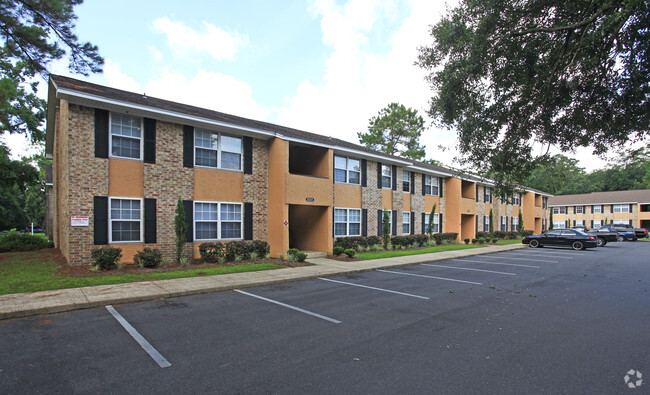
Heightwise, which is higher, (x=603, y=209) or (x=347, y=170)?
(x=347, y=170)

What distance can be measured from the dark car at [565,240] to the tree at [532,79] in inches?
771

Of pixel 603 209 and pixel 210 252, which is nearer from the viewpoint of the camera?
pixel 210 252

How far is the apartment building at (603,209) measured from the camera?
188 ft

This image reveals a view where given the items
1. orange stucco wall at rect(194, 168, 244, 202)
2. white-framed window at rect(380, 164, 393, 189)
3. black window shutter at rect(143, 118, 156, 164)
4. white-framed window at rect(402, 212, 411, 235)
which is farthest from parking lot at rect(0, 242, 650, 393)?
white-framed window at rect(402, 212, 411, 235)

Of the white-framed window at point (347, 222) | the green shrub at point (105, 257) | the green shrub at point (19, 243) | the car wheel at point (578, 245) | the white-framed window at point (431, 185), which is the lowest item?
the car wheel at point (578, 245)

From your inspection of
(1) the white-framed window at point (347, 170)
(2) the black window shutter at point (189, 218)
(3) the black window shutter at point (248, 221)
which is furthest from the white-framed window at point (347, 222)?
(2) the black window shutter at point (189, 218)

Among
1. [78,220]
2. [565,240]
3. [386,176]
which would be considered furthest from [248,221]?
[565,240]

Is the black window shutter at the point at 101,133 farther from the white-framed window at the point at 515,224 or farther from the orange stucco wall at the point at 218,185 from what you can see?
the white-framed window at the point at 515,224

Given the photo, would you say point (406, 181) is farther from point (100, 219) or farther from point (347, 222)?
point (100, 219)

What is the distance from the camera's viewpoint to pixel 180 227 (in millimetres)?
12344

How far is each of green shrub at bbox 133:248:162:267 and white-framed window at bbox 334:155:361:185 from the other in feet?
33.8

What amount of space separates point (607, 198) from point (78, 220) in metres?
78.7

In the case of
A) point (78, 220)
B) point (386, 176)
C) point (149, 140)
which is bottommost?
point (78, 220)

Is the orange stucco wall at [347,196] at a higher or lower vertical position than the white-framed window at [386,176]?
lower
